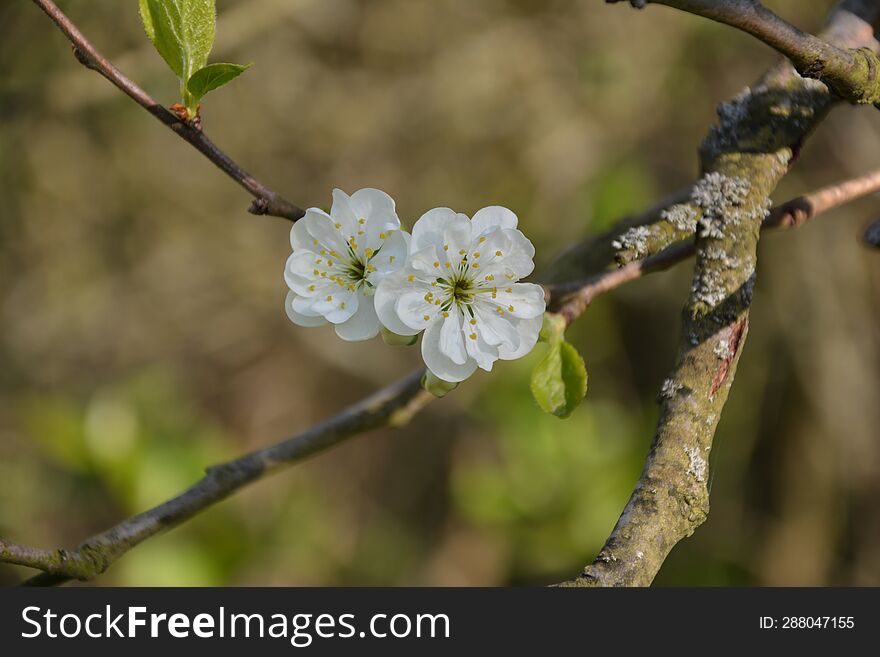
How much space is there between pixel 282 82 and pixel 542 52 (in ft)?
2.97

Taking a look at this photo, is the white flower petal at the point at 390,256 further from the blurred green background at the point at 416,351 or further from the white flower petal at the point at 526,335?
the blurred green background at the point at 416,351

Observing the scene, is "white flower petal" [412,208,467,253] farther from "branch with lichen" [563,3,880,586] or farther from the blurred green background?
the blurred green background

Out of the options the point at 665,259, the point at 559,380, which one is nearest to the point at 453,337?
the point at 559,380

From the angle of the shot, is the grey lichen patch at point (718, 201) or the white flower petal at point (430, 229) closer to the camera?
the white flower petal at point (430, 229)

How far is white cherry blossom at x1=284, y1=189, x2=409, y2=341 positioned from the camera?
844 mm

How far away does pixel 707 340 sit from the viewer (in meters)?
0.88

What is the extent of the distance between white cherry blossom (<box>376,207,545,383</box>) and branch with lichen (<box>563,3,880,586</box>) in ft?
0.53

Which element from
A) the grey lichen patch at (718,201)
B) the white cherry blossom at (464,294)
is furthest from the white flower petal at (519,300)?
the grey lichen patch at (718,201)

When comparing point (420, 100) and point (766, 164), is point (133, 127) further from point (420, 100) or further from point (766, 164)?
point (766, 164)

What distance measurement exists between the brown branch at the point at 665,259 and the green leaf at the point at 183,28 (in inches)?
16.8

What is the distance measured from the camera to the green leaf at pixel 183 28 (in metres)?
0.83

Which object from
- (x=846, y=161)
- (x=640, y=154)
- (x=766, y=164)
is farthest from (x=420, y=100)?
(x=766, y=164)

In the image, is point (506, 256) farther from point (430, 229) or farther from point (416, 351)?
point (416, 351)

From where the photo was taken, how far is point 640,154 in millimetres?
3143
